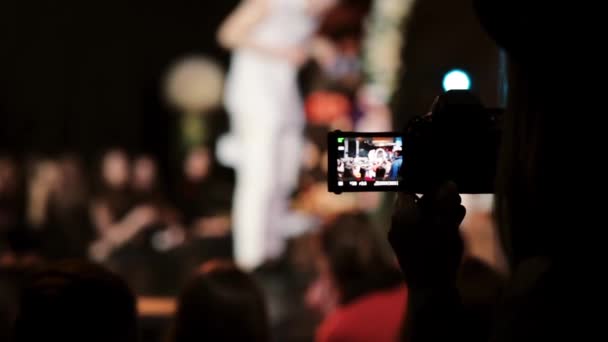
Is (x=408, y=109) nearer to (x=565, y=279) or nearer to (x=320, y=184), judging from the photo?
(x=320, y=184)

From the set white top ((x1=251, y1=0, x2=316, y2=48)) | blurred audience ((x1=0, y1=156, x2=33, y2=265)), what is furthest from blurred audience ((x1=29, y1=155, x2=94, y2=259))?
white top ((x1=251, y1=0, x2=316, y2=48))

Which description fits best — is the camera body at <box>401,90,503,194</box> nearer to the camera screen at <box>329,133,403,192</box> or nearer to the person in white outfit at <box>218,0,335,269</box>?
the camera screen at <box>329,133,403,192</box>

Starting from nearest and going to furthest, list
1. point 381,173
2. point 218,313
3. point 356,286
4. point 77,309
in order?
point 381,173 < point 77,309 < point 218,313 < point 356,286

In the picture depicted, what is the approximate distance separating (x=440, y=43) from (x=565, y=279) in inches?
235

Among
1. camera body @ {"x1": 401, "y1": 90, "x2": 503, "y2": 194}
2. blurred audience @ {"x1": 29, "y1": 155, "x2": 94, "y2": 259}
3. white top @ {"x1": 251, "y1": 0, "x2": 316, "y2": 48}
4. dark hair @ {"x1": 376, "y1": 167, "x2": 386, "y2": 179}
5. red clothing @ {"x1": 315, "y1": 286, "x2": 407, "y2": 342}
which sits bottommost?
blurred audience @ {"x1": 29, "y1": 155, "x2": 94, "y2": 259}

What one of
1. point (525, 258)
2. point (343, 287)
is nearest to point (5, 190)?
point (343, 287)

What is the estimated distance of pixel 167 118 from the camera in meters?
17.0

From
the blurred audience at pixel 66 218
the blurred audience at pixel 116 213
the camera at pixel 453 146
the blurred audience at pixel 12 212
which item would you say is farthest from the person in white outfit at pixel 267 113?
the camera at pixel 453 146

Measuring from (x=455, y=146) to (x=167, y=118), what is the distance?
52.1 feet

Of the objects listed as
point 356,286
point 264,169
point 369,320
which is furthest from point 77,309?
point 264,169

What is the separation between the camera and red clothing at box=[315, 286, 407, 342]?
10.5 ft

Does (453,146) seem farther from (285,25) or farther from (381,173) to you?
(285,25)

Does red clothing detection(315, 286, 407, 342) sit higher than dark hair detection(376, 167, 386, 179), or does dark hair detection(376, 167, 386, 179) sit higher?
dark hair detection(376, 167, 386, 179)

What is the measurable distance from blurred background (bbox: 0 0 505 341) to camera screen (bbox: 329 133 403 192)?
18 cm
